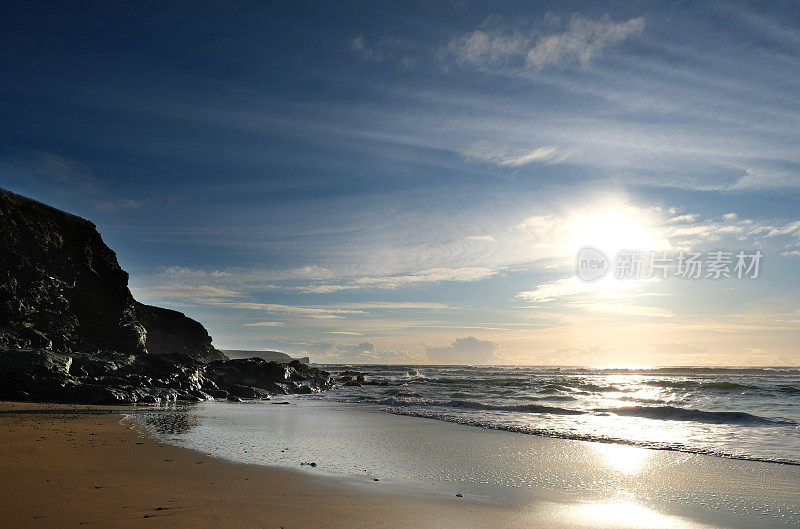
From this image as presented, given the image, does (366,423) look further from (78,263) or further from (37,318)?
(78,263)

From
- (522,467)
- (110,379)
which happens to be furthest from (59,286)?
(522,467)

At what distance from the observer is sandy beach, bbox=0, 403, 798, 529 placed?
483cm

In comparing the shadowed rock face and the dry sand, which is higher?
the shadowed rock face

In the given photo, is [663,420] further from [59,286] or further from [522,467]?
[59,286]

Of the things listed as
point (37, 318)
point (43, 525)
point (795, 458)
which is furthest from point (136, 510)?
→ point (37, 318)

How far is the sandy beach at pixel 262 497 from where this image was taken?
4832mm

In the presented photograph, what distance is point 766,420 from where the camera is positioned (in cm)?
1602

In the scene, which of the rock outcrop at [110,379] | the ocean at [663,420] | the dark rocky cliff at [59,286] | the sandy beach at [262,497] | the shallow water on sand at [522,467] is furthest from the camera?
the dark rocky cliff at [59,286]

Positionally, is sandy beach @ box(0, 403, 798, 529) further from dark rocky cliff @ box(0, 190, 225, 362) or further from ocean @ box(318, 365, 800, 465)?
dark rocky cliff @ box(0, 190, 225, 362)

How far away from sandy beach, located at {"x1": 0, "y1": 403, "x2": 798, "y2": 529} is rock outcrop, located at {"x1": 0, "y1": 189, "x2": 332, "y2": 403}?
31.1ft

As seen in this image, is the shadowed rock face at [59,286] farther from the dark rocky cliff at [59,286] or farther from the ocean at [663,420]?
the ocean at [663,420]

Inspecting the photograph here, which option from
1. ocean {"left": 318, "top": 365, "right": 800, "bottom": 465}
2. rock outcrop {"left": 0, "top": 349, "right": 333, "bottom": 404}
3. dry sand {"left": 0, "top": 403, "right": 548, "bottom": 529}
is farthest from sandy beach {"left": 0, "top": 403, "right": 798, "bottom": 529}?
rock outcrop {"left": 0, "top": 349, "right": 333, "bottom": 404}

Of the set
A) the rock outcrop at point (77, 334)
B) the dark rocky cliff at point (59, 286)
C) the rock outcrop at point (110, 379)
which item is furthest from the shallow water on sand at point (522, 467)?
the dark rocky cliff at point (59, 286)

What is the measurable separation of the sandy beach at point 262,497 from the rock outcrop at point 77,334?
373 inches
